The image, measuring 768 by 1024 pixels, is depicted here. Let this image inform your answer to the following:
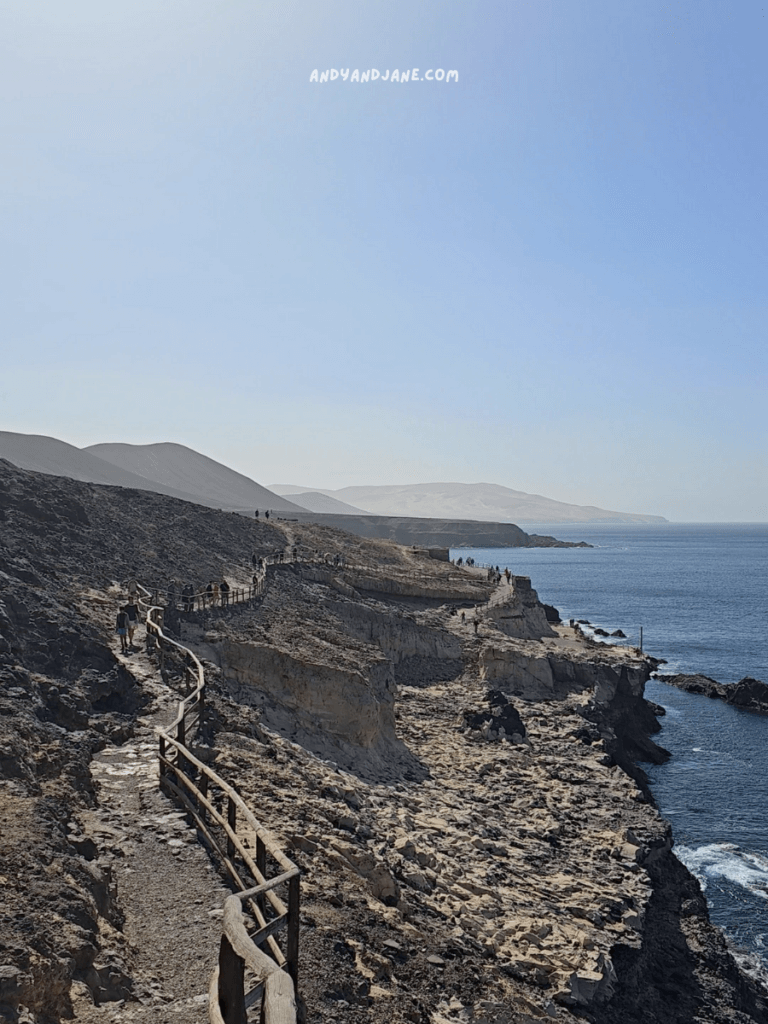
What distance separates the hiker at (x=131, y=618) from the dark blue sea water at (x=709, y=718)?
1779 cm

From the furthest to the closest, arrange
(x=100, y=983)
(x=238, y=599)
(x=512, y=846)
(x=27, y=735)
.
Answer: (x=238, y=599)
(x=512, y=846)
(x=27, y=735)
(x=100, y=983)

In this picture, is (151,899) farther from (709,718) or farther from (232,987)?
(709,718)

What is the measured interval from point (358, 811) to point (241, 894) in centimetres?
1163

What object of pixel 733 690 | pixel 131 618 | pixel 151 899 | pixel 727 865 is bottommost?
pixel 727 865

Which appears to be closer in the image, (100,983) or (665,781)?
(100,983)

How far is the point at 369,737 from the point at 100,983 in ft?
55.5

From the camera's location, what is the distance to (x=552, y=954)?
14.3 metres

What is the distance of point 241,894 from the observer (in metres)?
6.09

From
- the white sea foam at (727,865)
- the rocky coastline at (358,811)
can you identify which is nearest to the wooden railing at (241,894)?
the rocky coastline at (358,811)

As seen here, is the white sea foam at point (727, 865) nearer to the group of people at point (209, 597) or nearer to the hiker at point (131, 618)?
the group of people at point (209, 597)

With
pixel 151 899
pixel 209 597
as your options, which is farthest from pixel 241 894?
pixel 209 597

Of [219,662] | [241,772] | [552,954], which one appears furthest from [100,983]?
[219,662]

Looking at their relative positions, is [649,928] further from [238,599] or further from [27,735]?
[238,599]

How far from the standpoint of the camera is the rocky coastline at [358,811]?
8531mm
